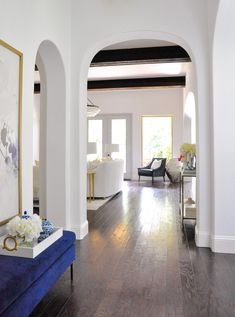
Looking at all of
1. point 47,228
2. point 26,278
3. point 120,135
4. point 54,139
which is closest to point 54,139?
point 54,139

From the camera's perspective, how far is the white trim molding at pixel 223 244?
331 centimetres

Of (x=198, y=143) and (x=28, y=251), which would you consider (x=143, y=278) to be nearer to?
(x=28, y=251)

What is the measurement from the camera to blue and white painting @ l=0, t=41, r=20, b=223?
2293 mm

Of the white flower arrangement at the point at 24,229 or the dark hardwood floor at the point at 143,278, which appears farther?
the dark hardwood floor at the point at 143,278

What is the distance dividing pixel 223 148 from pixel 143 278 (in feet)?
5.90

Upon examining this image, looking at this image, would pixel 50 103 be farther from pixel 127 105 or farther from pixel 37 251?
pixel 127 105

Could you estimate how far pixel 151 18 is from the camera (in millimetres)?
3641

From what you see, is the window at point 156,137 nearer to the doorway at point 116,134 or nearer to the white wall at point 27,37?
the doorway at point 116,134

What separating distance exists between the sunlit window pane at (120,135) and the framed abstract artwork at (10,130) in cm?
872

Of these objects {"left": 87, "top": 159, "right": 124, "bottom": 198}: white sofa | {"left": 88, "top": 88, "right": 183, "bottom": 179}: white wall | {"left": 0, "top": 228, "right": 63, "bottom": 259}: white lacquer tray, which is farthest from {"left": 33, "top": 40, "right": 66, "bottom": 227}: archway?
{"left": 88, "top": 88, "right": 183, "bottom": 179}: white wall

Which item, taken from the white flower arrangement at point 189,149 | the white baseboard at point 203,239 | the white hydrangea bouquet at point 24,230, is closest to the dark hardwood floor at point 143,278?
the white baseboard at point 203,239

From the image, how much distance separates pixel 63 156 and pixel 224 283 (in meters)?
2.40

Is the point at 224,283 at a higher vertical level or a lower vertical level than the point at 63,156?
lower

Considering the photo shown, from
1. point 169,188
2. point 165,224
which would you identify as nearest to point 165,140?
point 169,188
